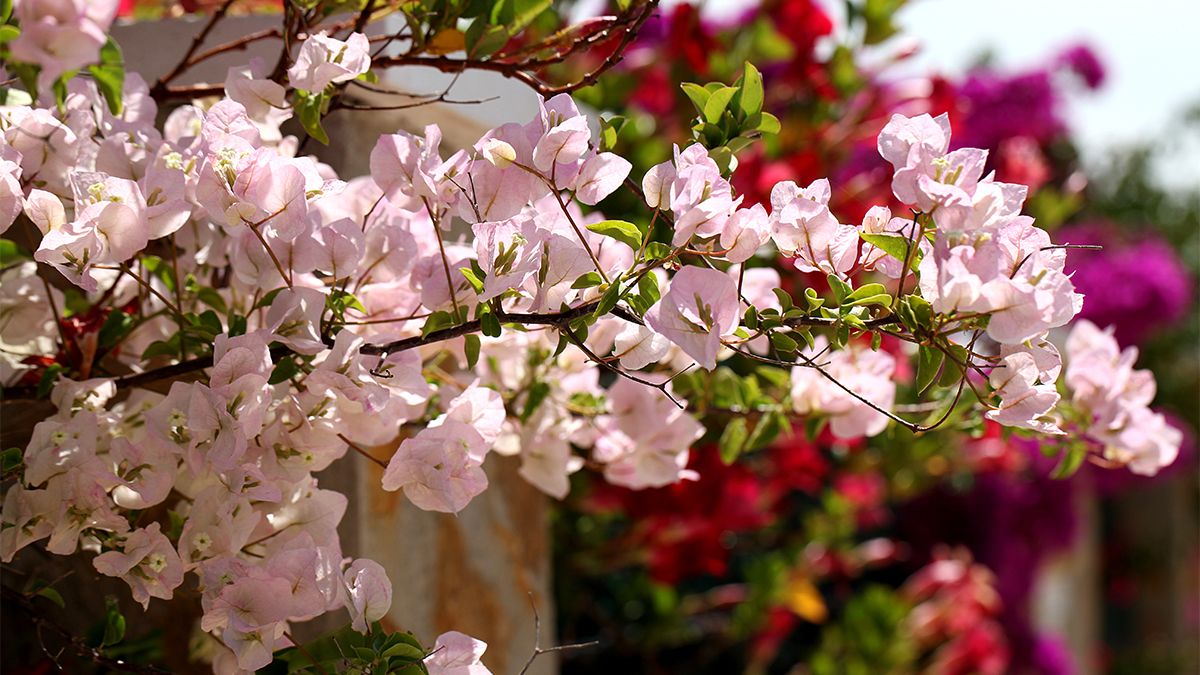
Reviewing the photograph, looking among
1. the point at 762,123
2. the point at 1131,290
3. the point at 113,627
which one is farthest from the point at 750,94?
the point at 1131,290

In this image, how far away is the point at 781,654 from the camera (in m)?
1.70

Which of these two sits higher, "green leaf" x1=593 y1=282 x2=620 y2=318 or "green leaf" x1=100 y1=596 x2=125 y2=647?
"green leaf" x1=593 y1=282 x2=620 y2=318

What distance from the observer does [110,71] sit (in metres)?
0.42

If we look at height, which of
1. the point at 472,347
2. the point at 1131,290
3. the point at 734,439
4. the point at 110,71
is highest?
the point at 110,71

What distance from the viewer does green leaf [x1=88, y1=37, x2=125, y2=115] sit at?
16.2 inches

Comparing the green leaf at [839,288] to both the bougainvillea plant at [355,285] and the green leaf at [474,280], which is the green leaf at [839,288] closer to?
the bougainvillea plant at [355,285]

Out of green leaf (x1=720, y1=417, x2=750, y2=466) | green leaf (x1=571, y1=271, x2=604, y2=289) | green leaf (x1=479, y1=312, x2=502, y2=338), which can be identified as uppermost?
green leaf (x1=571, y1=271, x2=604, y2=289)

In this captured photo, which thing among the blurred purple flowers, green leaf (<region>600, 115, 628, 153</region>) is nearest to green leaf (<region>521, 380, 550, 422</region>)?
green leaf (<region>600, 115, 628, 153</region>)

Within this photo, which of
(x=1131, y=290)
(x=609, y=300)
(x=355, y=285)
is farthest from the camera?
(x=1131, y=290)

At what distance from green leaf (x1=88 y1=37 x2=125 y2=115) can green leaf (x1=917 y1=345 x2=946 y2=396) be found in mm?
294

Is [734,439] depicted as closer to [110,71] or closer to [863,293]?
[863,293]

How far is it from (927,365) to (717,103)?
123mm

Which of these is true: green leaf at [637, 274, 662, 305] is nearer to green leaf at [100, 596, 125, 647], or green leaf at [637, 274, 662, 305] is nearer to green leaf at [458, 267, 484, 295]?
green leaf at [458, 267, 484, 295]

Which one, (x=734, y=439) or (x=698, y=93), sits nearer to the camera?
(x=698, y=93)
